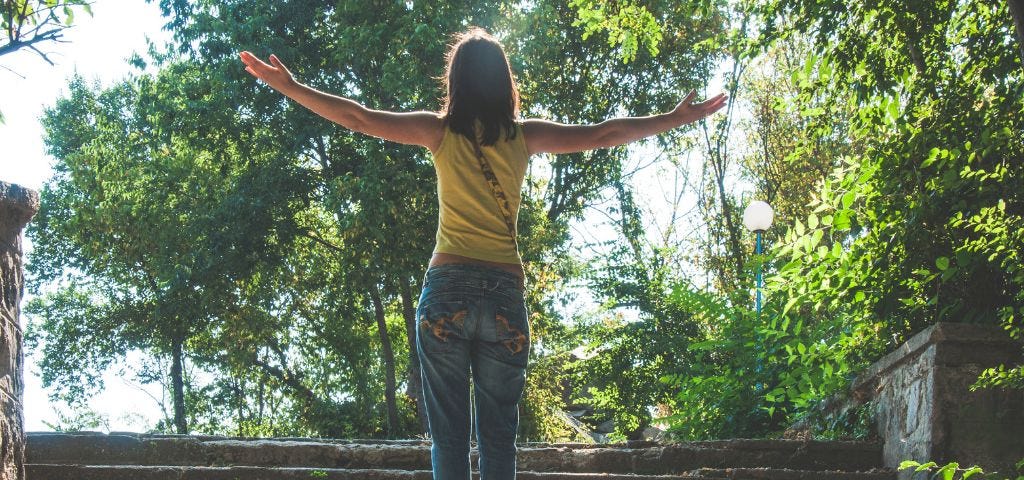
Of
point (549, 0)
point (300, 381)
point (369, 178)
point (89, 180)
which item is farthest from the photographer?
point (300, 381)

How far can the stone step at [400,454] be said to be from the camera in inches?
231

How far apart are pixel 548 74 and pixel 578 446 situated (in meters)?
15.1

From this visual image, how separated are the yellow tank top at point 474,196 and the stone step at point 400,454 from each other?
10.1ft

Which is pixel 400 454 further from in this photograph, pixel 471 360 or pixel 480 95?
pixel 480 95

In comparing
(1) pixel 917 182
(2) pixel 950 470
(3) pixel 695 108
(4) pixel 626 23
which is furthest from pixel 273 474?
(4) pixel 626 23

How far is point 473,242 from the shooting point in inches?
124

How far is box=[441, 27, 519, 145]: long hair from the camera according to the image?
3.27 metres

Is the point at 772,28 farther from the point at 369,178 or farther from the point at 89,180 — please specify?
the point at 89,180

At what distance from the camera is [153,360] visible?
96.3ft

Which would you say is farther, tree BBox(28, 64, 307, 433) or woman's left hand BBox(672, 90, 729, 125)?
tree BBox(28, 64, 307, 433)

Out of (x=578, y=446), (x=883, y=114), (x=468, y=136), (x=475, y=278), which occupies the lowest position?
(x=578, y=446)

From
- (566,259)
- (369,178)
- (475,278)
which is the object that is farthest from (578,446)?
(566,259)

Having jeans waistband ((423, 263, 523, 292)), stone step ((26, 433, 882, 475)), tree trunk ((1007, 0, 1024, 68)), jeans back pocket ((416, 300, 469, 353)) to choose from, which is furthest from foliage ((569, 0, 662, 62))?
jeans back pocket ((416, 300, 469, 353))

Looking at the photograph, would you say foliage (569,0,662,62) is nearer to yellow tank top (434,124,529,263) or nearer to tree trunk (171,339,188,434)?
yellow tank top (434,124,529,263)
